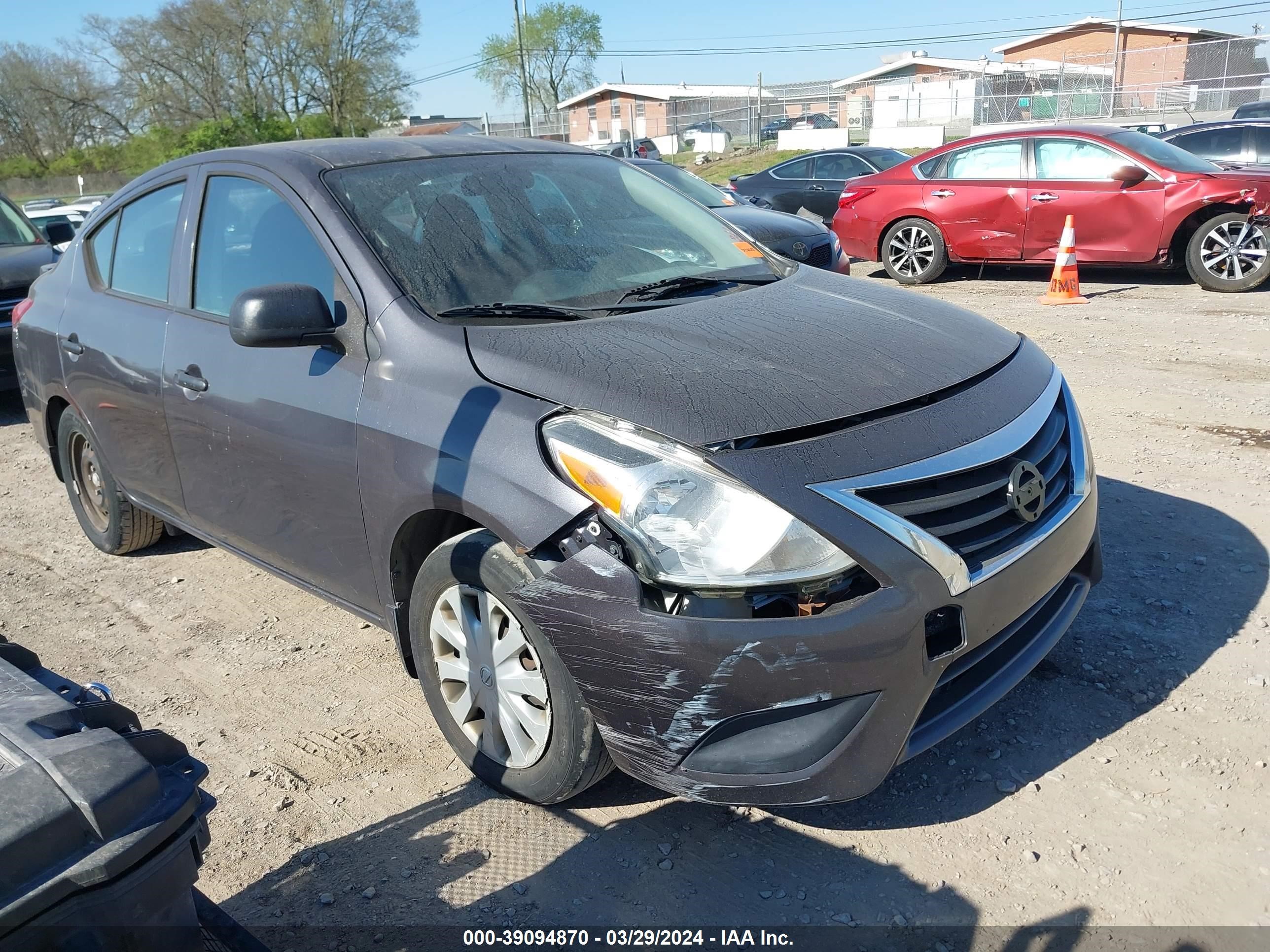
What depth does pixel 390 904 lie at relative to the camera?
2516 millimetres

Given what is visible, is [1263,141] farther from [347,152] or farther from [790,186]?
[347,152]

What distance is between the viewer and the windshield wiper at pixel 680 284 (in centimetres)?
324

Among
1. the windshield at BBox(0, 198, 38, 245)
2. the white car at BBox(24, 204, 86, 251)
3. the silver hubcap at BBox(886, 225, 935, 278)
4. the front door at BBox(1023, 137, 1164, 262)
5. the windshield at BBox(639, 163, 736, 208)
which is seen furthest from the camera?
the white car at BBox(24, 204, 86, 251)

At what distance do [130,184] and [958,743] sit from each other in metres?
3.99

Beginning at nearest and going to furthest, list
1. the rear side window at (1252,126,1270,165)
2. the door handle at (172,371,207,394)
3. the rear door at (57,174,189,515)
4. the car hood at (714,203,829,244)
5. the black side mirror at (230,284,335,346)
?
the black side mirror at (230,284,335,346)
the door handle at (172,371,207,394)
the rear door at (57,174,189,515)
the car hood at (714,203,829,244)
the rear side window at (1252,126,1270,165)

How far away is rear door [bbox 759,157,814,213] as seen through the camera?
1446 centimetres

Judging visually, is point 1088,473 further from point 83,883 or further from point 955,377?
point 83,883

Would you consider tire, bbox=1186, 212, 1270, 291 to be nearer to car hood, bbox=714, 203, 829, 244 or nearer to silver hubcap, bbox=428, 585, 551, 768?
car hood, bbox=714, 203, 829, 244

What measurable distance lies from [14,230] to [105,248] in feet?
19.3

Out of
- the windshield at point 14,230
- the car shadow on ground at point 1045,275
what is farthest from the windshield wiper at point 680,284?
the windshield at point 14,230

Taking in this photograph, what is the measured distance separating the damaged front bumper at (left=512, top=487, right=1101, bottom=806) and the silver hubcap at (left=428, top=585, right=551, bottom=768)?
0.24m

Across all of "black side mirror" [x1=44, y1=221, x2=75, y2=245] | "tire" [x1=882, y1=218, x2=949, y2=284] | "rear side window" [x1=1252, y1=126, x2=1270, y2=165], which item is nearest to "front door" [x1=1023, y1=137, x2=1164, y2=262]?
"tire" [x1=882, y1=218, x2=949, y2=284]

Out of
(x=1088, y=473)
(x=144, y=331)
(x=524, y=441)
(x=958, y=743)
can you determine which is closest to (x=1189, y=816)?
(x=958, y=743)

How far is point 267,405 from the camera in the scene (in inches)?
129
